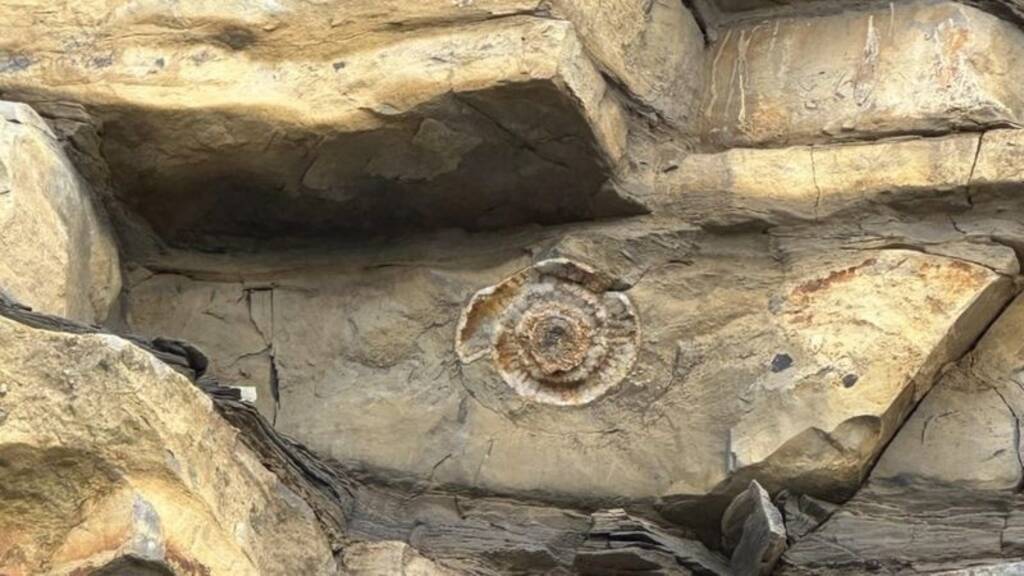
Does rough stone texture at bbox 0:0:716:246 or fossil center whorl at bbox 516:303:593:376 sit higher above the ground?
rough stone texture at bbox 0:0:716:246

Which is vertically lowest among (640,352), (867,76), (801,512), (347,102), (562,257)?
(801,512)

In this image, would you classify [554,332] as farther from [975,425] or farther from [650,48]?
[975,425]

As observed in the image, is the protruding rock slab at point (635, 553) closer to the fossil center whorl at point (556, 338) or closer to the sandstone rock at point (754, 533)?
the sandstone rock at point (754, 533)

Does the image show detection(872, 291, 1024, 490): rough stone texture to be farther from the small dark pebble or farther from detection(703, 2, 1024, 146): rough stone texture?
detection(703, 2, 1024, 146): rough stone texture

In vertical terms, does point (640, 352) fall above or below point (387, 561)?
above

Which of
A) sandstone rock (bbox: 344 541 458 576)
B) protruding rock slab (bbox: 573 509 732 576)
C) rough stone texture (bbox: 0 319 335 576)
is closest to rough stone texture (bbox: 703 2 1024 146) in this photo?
protruding rock slab (bbox: 573 509 732 576)

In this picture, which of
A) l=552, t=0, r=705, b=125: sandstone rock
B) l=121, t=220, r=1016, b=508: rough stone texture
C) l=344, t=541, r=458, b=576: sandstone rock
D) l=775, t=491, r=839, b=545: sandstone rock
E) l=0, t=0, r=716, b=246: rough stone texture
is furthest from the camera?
l=552, t=0, r=705, b=125: sandstone rock

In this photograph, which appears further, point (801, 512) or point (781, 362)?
point (781, 362)

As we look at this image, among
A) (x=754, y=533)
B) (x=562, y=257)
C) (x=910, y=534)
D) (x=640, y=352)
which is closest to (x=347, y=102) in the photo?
Result: (x=562, y=257)
